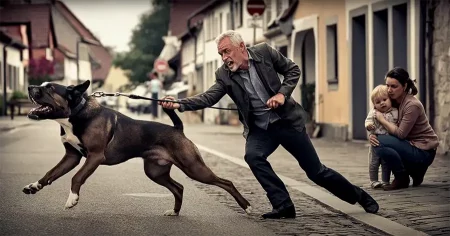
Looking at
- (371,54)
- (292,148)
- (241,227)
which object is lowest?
(241,227)

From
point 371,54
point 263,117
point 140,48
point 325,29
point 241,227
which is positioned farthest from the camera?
point 140,48

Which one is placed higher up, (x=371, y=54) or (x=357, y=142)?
(x=371, y=54)

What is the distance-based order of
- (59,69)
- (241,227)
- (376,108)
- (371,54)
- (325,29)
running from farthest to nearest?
(59,69) → (325,29) → (371,54) → (376,108) → (241,227)

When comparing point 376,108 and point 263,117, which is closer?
point 263,117

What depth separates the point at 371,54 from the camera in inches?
874

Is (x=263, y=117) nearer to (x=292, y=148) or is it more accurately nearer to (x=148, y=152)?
(x=292, y=148)

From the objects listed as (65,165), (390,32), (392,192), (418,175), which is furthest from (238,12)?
(65,165)

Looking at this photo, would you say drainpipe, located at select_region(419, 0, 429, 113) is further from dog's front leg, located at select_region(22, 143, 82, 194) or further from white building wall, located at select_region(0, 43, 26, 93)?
white building wall, located at select_region(0, 43, 26, 93)

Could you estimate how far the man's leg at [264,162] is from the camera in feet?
31.1

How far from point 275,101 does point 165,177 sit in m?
1.41

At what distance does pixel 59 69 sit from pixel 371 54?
67177 millimetres

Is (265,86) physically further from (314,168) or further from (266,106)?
(314,168)

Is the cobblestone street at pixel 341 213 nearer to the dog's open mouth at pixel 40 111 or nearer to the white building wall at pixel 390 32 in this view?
the dog's open mouth at pixel 40 111

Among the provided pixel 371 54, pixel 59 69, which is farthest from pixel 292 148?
pixel 59 69
